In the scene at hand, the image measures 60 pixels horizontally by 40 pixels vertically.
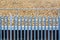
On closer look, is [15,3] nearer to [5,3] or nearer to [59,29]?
[5,3]

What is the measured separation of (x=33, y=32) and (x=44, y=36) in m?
0.38

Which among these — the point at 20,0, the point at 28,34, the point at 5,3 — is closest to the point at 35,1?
the point at 20,0

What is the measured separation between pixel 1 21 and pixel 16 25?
504 millimetres

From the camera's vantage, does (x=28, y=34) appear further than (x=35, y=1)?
No

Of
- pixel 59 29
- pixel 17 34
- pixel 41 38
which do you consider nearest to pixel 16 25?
pixel 17 34

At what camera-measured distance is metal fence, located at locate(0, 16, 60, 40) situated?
273 inches

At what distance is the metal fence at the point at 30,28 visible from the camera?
693 centimetres

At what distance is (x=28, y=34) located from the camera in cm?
712

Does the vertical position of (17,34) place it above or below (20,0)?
below

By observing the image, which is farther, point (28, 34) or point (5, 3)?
point (5, 3)

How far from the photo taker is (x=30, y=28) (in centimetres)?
700

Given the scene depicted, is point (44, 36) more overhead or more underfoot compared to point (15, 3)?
more underfoot

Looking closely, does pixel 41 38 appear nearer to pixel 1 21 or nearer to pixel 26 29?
pixel 26 29

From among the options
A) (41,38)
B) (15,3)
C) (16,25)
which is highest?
(15,3)
